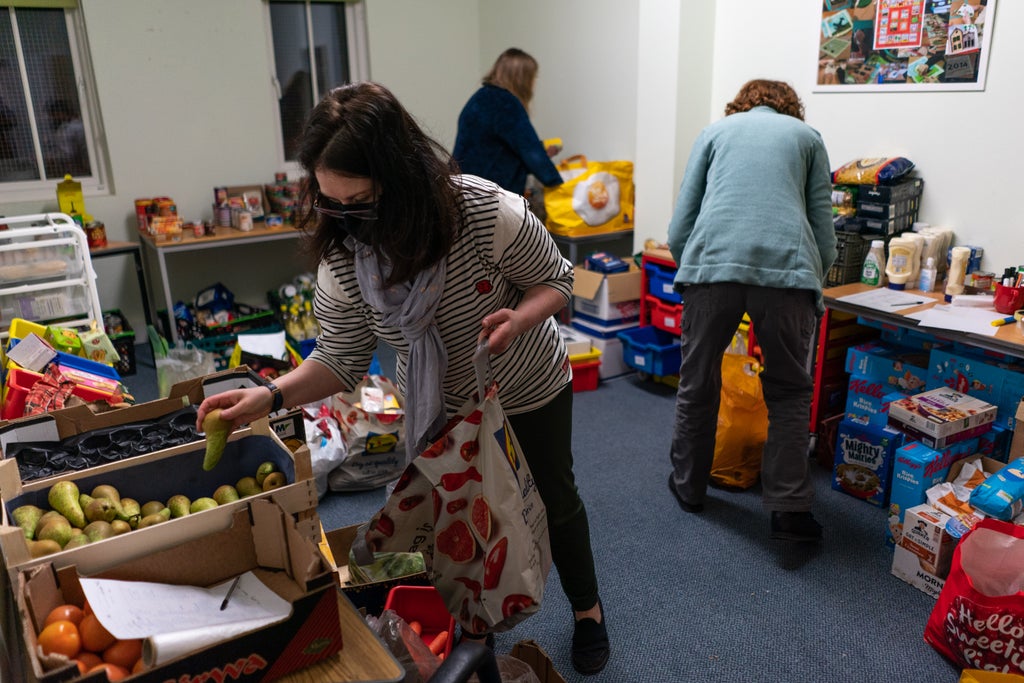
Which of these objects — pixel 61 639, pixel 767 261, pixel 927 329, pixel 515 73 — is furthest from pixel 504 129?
pixel 61 639

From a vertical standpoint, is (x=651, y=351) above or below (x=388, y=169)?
below

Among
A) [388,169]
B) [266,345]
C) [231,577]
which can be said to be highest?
[388,169]

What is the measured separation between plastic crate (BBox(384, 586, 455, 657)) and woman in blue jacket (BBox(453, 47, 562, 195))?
8.20ft

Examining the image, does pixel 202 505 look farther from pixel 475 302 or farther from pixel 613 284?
pixel 613 284

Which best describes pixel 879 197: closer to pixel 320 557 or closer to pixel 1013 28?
pixel 1013 28

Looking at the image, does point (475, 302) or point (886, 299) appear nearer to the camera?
point (475, 302)

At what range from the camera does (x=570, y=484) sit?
5.86 feet

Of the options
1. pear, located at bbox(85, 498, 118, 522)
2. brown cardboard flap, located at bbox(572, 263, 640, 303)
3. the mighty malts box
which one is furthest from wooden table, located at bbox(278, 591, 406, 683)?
brown cardboard flap, located at bbox(572, 263, 640, 303)

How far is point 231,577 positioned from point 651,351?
276 centimetres

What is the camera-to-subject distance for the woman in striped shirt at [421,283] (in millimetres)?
1283

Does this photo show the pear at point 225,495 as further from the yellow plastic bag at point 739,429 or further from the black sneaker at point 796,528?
the yellow plastic bag at point 739,429

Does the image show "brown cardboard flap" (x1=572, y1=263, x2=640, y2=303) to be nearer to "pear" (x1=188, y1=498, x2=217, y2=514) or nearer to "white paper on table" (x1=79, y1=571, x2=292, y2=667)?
"pear" (x1=188, y1=498, x2=217, y2=514)

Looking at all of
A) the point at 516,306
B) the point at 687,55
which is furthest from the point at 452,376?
the point at 687,55

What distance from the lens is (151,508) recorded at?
1.36 meters
